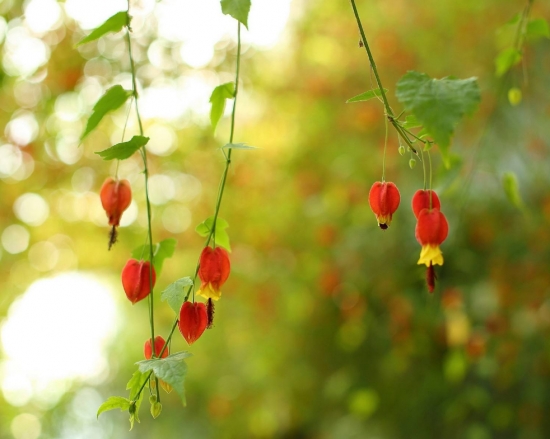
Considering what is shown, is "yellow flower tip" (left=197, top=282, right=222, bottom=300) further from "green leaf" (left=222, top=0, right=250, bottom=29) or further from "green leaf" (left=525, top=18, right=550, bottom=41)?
"green leaf" (left=525, top=18, right=550, bottom=41)

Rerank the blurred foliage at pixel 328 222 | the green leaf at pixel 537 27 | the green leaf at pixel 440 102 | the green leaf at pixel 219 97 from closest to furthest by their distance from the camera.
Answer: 1. the green leaf at pixel 440 102
2. the green leaf at pixel 219 97
3. the green leaf at pixel 537 27
4. the blurred foliage at pixel 328 222

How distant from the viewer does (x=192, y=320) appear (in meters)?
0.60

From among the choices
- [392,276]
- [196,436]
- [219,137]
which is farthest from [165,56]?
[196,436]

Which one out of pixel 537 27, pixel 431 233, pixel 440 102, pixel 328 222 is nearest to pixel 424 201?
pixel 431 233

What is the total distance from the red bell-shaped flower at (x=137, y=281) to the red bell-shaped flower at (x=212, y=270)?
66 mm

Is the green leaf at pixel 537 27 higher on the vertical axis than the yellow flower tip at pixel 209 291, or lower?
higher

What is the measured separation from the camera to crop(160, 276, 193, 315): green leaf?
576 millimetres

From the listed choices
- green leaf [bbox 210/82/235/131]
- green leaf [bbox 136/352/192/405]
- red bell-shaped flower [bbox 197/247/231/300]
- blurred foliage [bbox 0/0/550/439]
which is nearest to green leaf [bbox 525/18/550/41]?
green leaf [bbox 210/82/235/131]

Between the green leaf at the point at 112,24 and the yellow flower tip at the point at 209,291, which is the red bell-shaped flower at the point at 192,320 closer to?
the yellow flower tip at the point at 209,291

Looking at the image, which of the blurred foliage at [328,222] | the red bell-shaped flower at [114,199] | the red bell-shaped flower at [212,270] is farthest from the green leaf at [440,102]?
the blurred foliage at [328,222]

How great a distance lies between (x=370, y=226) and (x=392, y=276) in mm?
207

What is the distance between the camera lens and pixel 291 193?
2.74 metres

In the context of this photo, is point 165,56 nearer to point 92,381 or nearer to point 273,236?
point 273,236

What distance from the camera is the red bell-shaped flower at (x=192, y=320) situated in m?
→ 0.59
